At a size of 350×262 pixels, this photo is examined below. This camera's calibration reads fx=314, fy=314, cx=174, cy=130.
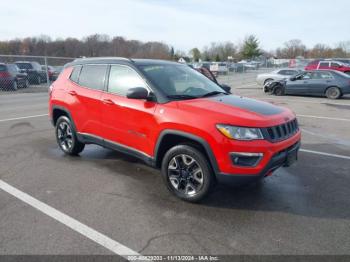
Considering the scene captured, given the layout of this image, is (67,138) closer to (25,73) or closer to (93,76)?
(93,76)

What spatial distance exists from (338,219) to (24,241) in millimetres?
3375

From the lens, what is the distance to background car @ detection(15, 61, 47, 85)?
78.5ft

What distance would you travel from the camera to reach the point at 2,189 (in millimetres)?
4301

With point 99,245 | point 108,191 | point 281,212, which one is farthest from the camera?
point 108,191

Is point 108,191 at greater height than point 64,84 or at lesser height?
lesser

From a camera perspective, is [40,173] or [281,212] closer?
[281,212]

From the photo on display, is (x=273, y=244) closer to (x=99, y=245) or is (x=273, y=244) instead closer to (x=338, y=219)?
(x=338, y=219)

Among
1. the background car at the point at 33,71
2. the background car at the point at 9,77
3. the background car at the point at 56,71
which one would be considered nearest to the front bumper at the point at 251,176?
the background car at the point at 9,77

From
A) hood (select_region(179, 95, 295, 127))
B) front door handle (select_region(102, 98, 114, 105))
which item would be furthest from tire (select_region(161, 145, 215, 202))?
front door handle (select_region(102, 98, 114, 105))

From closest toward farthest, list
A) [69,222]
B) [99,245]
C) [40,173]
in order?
[99,245]
[69,222]
[40,173]

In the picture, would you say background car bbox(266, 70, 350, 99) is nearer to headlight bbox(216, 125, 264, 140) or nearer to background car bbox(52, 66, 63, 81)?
headlight bbox(216, 125, 264, 140)

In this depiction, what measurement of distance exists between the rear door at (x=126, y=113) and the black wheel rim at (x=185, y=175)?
419 millimetres

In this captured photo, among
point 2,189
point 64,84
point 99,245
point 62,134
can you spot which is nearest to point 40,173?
point 2,189

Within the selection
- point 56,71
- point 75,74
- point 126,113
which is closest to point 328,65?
point 56,71
